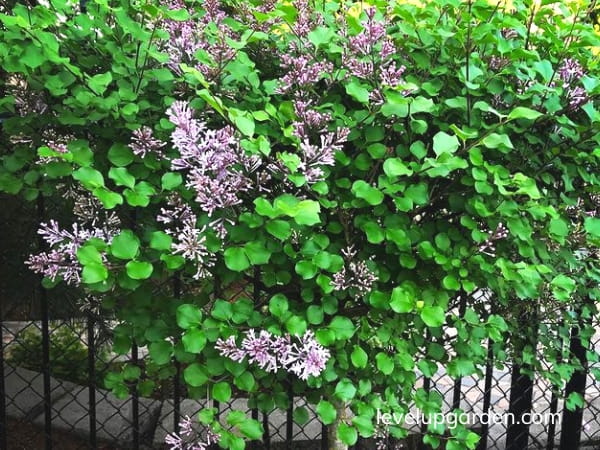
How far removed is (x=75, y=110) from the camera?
154cm

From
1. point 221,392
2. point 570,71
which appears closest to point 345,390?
point 221,392

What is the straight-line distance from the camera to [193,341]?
1462mm

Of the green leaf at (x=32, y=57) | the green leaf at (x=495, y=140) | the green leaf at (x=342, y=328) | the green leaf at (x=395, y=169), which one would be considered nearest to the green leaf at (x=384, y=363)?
the green leaf at (x=342, y=328)

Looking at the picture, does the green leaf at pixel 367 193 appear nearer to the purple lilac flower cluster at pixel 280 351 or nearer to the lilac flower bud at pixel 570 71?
the purple lilac flower cluster at pixel 280 351

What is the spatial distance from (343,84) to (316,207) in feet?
1.46

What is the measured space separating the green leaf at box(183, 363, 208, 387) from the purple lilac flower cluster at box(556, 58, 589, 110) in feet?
4.17

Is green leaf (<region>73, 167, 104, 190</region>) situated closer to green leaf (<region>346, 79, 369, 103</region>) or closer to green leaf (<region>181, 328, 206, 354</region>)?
green leaf (<region>181, 328, 206, 354</region>)

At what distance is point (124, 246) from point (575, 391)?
6.48 ft

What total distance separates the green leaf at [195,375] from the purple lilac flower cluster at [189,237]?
243 millimetres

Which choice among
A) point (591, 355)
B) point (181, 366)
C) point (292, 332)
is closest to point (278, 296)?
point (292, 332)

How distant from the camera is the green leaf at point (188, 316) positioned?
1.49 m

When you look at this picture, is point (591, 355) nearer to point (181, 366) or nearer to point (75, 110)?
point (181, 366)

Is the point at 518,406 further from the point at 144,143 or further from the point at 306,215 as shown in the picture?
the point at 144,143

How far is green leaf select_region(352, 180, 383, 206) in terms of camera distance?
59.4 inches
